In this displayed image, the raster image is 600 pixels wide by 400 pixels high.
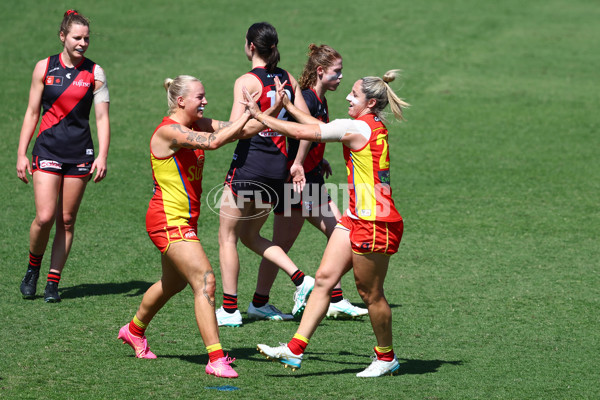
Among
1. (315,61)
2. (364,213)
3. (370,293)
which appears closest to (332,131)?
(364,213)

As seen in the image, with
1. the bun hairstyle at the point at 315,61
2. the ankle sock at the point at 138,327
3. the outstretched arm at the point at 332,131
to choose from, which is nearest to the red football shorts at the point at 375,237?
the outstretched arm at the point at 332,131

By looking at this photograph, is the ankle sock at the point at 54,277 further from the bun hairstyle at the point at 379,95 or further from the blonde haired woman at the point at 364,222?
the bun hairstyle at the point at 379,95

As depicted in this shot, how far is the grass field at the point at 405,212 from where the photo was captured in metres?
5.35

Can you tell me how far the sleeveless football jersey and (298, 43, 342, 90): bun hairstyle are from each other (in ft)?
5.87

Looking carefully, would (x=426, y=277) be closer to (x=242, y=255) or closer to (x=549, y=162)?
(x=242, y=255)

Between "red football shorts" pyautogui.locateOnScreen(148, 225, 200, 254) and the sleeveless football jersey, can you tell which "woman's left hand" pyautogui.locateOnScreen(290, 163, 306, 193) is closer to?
the sleeveless football jersey

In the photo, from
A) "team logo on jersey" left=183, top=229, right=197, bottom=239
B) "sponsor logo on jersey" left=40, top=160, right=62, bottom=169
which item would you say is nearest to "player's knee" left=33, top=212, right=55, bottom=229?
"sponsor logo on jersey" left=40, top=160, right=62, bottom=169

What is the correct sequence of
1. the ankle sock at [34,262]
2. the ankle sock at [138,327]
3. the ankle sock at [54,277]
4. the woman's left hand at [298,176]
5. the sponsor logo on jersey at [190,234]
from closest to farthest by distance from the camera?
the sponsor logo on jersey at [190,234] < the ankle sock at [138,327] < the woman's left hand at [298,176] < the ankle sock at [54,277] < the ankle sock at [34,262]

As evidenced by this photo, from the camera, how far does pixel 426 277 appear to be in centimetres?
771

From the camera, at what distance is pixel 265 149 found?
6488 millimetres

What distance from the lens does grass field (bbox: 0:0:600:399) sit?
535 centimetres

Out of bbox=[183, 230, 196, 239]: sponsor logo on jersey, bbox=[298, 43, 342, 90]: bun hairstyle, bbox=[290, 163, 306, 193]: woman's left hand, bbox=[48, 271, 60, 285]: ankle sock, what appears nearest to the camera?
bbox=[183, 230, 196, 239]: sponsor logo on jersey

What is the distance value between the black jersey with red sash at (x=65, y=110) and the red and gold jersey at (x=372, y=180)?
2.78 metres

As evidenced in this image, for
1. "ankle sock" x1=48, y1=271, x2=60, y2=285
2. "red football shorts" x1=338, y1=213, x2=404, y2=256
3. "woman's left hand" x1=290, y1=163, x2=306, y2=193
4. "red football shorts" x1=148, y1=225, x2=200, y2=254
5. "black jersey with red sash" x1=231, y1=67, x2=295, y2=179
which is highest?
"black jersey with red sash" x1=231, y1=67, x2=295, y2=179
